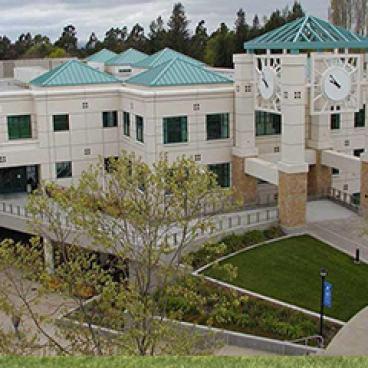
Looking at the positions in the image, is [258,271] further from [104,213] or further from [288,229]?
[104,213]

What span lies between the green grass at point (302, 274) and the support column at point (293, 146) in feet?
4.45

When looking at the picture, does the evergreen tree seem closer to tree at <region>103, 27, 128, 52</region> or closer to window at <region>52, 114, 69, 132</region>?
tree at <region>103, 27, 128, 52</region>

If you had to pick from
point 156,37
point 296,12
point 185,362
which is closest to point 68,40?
point 156,37

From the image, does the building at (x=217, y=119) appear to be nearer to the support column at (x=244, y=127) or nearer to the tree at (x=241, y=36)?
the support column at (x=244, y=127)

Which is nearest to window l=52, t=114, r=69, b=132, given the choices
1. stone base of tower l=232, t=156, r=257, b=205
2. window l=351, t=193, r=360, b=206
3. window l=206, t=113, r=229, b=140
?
window l=206, t=113, r=229, b=140

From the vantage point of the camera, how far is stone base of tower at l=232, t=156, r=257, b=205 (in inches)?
1321

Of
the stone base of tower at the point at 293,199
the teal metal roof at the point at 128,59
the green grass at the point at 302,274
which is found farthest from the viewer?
the teal metal roof at the point at 128,59

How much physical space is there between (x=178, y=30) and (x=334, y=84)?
70.5 metres

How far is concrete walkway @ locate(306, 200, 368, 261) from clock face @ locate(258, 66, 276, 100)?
5.75 meters

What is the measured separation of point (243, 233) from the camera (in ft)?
94.4

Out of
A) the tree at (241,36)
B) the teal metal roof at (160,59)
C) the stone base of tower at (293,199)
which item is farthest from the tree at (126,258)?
the tree at (241,36)

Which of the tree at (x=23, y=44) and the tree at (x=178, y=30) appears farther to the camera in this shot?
the tree at (x=23, y=44)

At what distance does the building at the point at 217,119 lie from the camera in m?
30.3

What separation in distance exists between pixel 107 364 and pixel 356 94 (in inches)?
982
